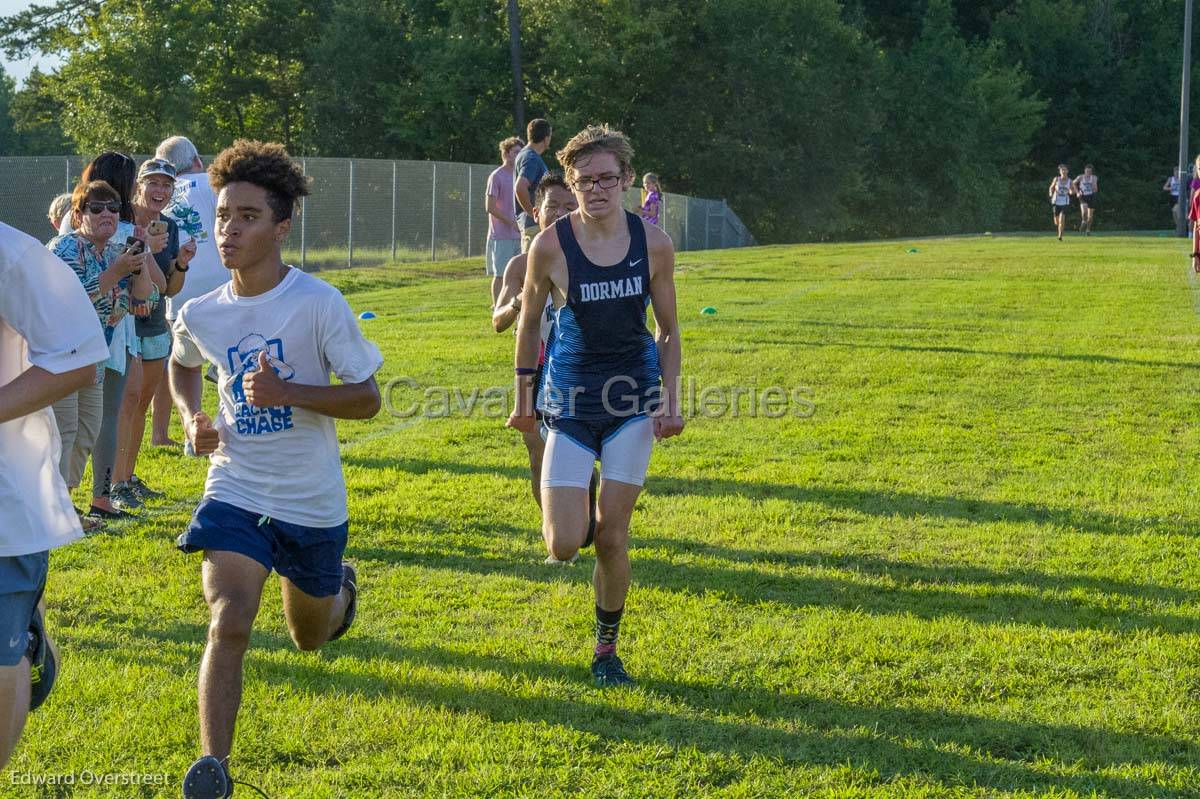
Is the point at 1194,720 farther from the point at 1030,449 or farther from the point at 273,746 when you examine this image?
the point at 1030,449

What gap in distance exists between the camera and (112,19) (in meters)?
44.9

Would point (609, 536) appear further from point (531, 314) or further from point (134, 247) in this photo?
point (134, 247)

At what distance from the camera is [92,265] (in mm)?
6793

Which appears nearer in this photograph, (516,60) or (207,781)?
(207,781)

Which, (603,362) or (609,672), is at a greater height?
(603,362)

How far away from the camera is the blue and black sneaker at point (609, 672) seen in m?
5.05

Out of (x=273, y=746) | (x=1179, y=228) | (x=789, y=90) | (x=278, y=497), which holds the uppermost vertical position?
(x=789, y=90)

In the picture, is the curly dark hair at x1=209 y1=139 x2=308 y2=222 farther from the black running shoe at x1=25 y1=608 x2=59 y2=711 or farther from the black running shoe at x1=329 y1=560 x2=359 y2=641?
the black running shoe at x1=25 y1=608 x2=59 y2=711

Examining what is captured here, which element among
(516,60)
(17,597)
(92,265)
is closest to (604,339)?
(17,597)

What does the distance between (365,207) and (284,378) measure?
80.9 ft

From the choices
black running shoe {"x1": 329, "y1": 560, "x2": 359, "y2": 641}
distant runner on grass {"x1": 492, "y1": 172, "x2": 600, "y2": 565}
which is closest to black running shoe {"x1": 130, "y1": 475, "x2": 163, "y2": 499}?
distant runner on grass {"x1": 492, "y1": 172, "x2": 600, "y2": 565}

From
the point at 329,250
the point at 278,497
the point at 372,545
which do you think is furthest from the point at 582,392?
the point at 329,250

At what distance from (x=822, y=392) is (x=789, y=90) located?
40.9 m

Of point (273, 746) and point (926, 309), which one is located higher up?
point (926, 309)
